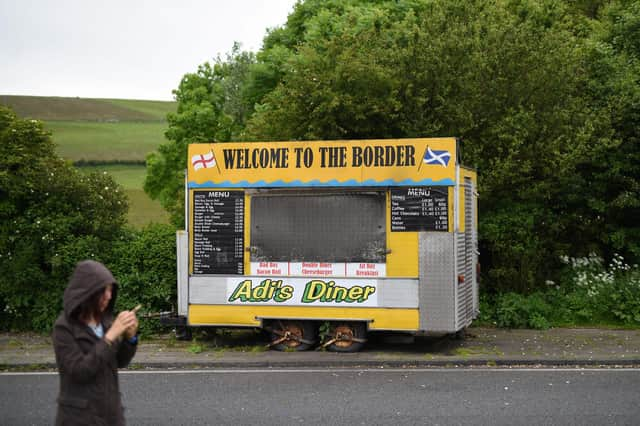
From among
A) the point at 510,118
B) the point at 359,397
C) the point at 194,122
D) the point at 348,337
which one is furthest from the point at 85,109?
the point at 359,397

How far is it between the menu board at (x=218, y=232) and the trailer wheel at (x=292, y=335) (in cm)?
106

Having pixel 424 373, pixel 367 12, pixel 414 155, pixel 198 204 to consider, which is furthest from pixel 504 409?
pixel 367 12

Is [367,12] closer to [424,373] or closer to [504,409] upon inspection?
[424,373]

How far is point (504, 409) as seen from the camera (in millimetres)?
8539

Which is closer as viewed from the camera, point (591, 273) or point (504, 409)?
point (504, 409)

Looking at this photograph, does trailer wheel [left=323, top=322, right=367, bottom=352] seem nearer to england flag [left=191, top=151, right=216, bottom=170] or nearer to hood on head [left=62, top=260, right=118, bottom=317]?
england flag [left=191, top=151, right=216, bottom=170]

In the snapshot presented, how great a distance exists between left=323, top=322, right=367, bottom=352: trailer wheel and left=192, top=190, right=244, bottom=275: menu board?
5.80ft

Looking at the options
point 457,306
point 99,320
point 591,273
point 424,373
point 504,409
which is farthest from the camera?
point 591,273

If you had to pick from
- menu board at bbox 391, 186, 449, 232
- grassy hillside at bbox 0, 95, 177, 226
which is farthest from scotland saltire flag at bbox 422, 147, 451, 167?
grassy hillside at bbox 0, 95, 177, 226

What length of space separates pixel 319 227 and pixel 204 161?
7.09ft

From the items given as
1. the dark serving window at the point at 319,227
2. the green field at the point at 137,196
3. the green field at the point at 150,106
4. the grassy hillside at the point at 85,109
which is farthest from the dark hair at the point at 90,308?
the green field at the point at 150,106

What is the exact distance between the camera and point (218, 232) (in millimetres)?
12562

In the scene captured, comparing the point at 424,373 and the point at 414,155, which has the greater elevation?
the point at 414,155

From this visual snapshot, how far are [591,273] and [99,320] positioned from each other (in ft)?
41.6
